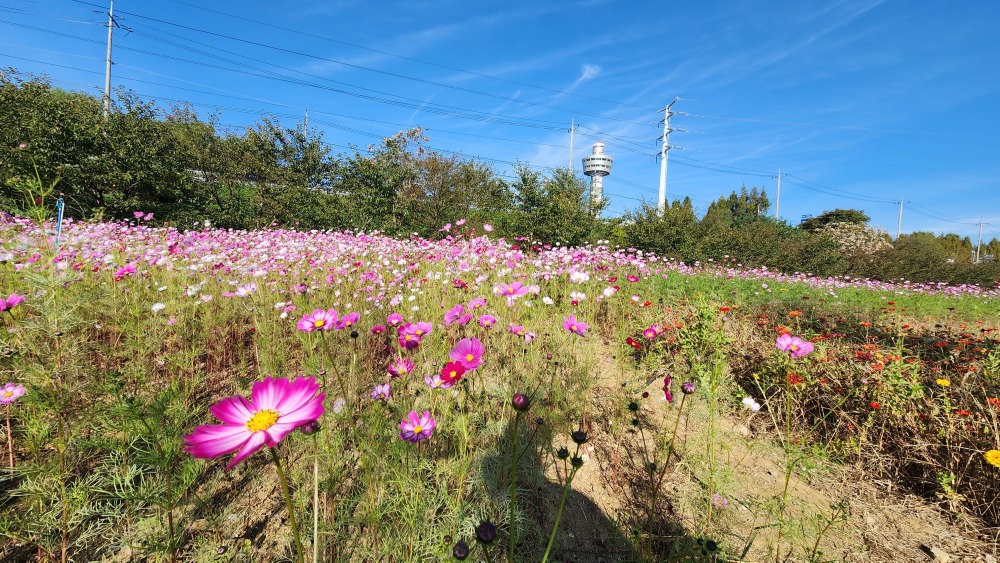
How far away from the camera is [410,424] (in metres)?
1.13

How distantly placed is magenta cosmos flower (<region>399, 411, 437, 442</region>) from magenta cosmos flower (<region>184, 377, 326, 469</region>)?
420 mm

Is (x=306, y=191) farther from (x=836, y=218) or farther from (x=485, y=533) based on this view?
(x=836, y=218)

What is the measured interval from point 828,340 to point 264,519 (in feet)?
10.1

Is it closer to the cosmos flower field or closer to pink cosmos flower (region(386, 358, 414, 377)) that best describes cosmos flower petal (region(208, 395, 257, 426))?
the cosmos flower field

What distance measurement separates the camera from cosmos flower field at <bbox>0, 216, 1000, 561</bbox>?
103 cm

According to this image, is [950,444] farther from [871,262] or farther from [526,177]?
[871,262]

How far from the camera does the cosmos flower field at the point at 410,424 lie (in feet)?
3.38

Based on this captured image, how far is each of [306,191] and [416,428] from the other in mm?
10810

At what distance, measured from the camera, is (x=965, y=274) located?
43.3ft

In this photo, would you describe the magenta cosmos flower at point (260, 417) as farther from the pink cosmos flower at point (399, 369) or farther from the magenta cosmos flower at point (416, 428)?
the pink cosmos flower at point (399, 369)

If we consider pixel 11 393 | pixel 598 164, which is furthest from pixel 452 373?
pixel 598 164

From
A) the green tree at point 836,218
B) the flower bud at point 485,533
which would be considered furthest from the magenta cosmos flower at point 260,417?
the green tree at point 836,218

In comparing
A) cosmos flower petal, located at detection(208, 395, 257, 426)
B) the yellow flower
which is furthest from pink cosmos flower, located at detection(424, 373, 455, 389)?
the yellow flower

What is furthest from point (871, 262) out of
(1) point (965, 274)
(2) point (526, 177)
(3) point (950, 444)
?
(3) point (950, 444)
